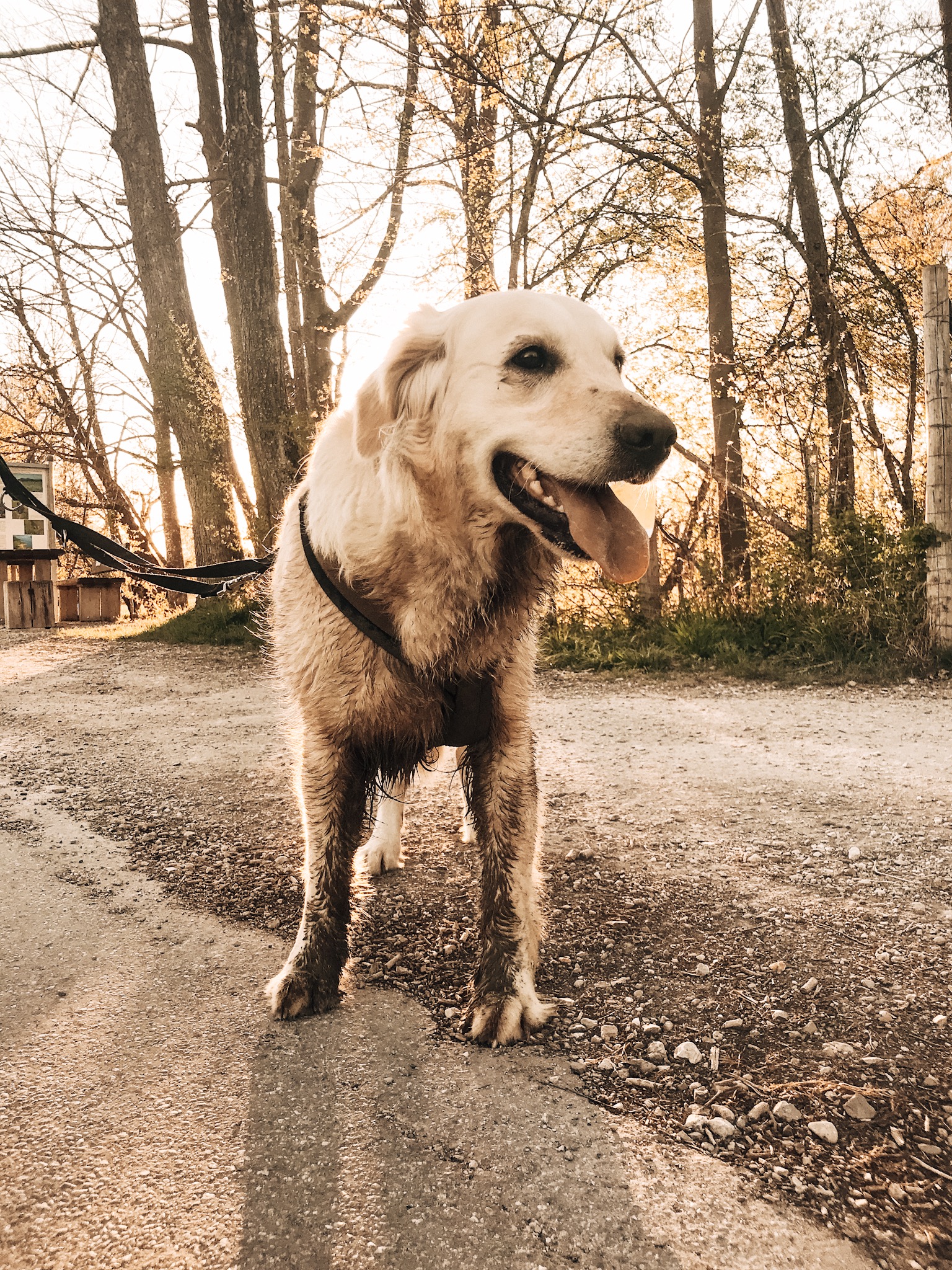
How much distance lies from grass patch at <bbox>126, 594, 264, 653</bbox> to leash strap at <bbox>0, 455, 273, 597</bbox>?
5.27 metres

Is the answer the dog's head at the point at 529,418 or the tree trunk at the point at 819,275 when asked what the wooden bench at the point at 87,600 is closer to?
the tree trunk at the point at 819,275

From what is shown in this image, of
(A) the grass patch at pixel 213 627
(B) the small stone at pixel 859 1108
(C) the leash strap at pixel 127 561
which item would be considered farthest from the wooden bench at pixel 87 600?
(B) the small stone at pixel 859 1108

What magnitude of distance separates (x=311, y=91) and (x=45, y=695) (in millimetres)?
10107

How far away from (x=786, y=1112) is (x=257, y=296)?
9221 mm

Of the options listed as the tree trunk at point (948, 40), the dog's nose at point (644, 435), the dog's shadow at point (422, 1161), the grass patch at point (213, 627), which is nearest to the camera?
the dog's shadow at point (422, 1161)

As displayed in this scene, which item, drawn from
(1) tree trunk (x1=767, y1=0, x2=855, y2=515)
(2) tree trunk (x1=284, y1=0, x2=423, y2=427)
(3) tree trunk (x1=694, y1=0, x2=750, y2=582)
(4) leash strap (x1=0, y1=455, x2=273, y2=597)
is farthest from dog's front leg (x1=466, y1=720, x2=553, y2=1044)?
(2) tree trunk (x1=284, y1=0, x2=423, y2=427)

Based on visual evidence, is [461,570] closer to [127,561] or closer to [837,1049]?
[837,1049]

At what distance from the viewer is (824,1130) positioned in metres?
1.67

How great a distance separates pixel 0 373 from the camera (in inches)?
574

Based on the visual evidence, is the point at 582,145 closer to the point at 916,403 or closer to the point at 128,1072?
the point at 916,403

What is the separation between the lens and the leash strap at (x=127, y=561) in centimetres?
308

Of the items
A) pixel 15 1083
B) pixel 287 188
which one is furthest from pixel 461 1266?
pixel 287 188

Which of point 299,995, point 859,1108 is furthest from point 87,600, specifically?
point 859,1108

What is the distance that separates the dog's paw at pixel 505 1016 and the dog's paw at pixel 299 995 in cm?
37
